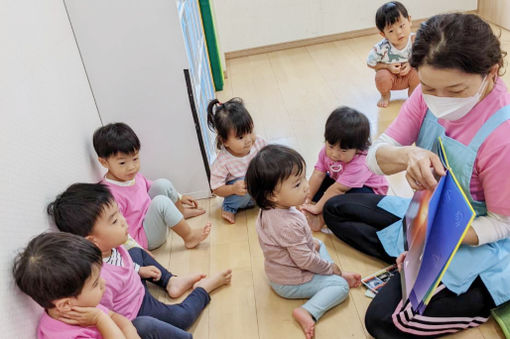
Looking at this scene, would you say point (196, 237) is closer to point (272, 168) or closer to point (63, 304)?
point (272, 168)

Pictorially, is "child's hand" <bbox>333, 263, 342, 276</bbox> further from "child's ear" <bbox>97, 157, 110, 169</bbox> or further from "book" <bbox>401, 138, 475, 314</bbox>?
"child's ear" <bbox>97, 157, 110, 169</bbox>

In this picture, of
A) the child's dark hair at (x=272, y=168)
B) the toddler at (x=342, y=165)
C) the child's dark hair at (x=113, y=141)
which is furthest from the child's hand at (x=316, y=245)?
the child's dark hair at (x=113, y=141)

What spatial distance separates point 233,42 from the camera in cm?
405

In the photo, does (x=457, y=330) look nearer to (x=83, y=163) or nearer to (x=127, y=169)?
(x=127, y=169)

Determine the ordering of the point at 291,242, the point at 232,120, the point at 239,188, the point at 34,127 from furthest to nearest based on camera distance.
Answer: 1. the point at 239,188
2. the point at 232,120
3. the point at 291,242
4. the point at 34,127

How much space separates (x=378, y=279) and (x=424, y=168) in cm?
62

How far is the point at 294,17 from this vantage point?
4.02 m

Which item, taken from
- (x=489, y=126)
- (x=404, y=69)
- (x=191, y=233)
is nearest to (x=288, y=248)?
(x=191, y=233)

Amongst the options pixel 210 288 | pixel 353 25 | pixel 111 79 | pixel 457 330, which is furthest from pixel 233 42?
pixel 457 330

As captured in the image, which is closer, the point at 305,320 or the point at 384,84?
the point at 305,320

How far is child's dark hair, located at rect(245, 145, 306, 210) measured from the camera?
4.60 feet

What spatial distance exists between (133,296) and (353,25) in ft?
11.0

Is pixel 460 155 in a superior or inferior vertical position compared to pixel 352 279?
superior

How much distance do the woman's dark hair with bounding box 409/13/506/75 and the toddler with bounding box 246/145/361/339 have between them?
0.52 metres
